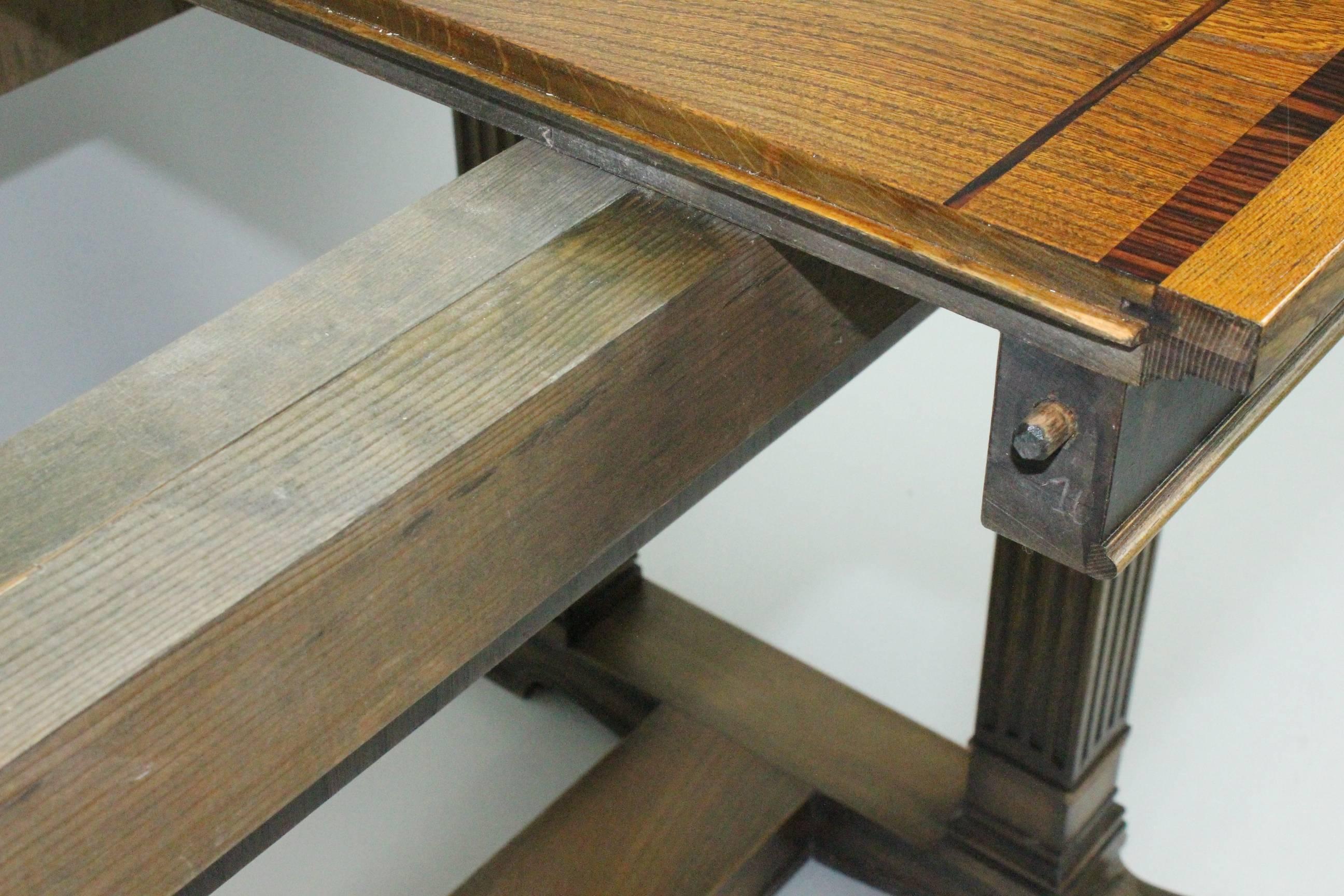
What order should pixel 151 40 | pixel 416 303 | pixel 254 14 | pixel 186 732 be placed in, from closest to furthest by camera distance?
pixel 186 732
pixel 416 303
pixel 254 14
pixel 151 40

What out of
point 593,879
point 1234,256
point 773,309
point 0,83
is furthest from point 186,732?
point 593,879

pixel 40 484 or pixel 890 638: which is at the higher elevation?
pixel 890 638

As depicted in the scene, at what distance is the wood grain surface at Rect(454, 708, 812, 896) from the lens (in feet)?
4.50

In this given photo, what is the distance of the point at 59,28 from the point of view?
44.9 inches

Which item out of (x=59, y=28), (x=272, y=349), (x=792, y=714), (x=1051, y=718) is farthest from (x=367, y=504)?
(x=792, y=714)

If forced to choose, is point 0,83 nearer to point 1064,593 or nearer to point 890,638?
point 1064,593

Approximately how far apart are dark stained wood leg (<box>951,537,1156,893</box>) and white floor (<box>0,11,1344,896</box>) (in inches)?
6.6

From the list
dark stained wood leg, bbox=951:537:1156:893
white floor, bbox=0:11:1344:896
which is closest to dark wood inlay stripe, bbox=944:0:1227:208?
dark stained wood leg, bbox=951:537:1156:893

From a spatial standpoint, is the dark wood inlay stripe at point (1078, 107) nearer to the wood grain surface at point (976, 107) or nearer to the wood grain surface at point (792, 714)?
the wood grain surface at point (976, 107)

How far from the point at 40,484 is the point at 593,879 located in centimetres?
85

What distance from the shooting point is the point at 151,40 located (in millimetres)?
2357

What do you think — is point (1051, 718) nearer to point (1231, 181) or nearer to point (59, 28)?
point (1231, 181)

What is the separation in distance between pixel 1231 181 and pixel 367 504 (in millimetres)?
367

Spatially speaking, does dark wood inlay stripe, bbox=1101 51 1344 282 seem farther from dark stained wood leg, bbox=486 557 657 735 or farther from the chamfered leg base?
dark stained wood leg, bbox=486 557 657 735
